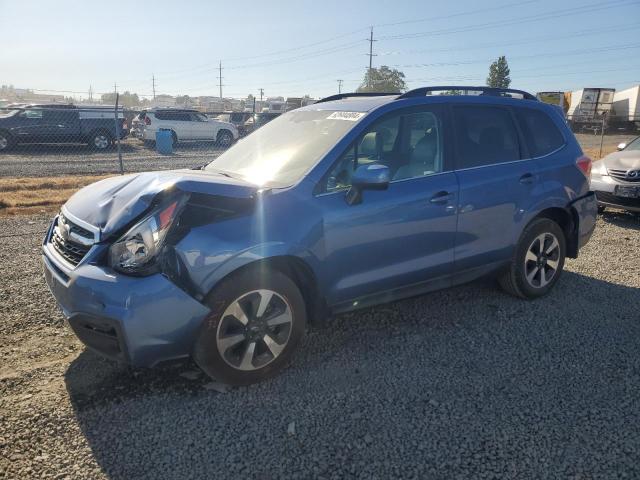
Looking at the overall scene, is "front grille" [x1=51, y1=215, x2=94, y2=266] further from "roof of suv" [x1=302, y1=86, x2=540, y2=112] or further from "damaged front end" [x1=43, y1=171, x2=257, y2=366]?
"roof of suv" [x1=302, y1=86, x2=540, y2=112]

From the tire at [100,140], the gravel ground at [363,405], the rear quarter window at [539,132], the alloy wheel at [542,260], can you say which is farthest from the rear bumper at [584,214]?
the tire at [100,140]

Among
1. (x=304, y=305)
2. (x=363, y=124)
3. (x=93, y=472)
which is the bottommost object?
(x=93, y=472)

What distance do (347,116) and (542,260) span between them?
233cm

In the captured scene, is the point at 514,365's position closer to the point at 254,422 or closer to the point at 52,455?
the point at 254,422

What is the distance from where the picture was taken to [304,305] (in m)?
3.12

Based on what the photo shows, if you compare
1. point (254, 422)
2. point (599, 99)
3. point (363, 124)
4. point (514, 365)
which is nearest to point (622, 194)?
point (514, 365)

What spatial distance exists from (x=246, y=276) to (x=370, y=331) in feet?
4.55

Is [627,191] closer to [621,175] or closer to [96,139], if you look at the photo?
[621,175]

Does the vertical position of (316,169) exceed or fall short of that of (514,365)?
it exceeds it

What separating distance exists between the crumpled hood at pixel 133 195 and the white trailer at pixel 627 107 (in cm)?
4138

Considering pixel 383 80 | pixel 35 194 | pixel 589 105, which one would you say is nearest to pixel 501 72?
pixel 383 80

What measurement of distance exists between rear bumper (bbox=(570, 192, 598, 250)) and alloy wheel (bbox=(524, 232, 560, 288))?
336 millimetres

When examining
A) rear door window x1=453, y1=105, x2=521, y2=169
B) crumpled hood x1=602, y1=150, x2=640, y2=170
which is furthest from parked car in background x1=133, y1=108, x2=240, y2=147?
rear door window x1=453, y1=105, x2=521, y2=169

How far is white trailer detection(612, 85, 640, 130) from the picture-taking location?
123ft
